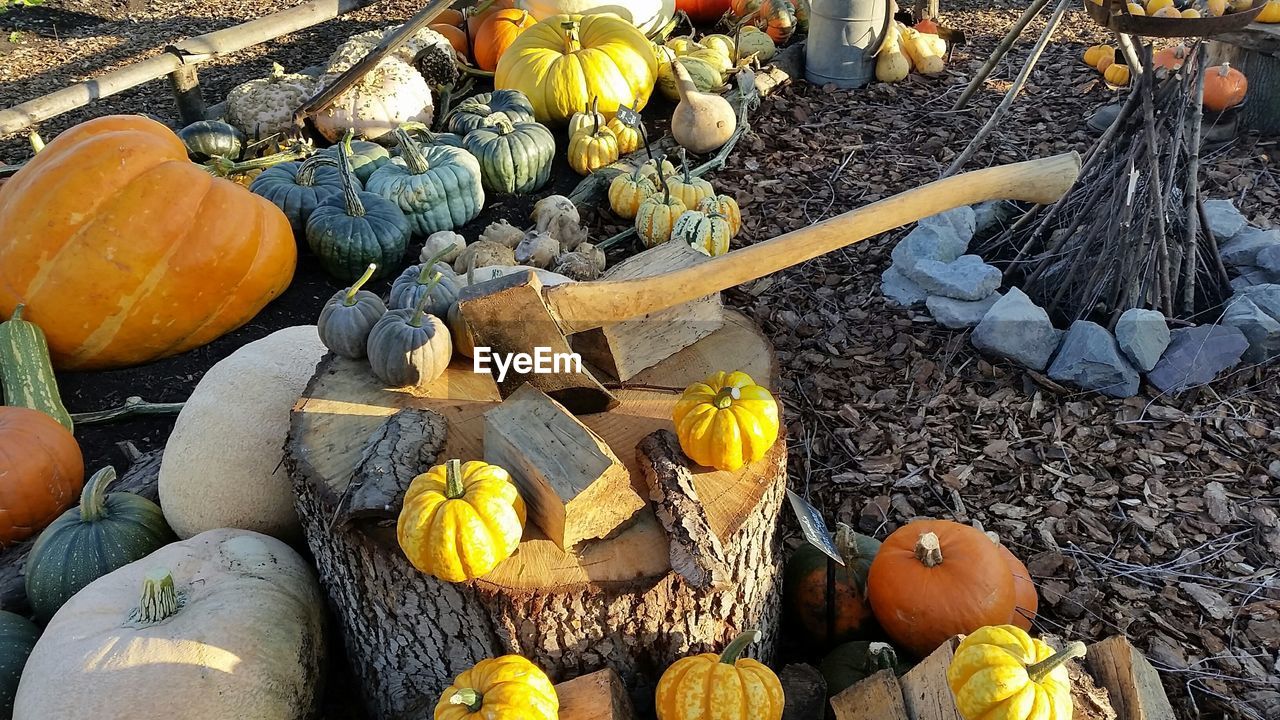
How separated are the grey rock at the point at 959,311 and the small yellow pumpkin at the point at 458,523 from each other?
2576 millimetres

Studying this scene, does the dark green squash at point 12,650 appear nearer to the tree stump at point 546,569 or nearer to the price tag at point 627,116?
the tree stump at point 546,569

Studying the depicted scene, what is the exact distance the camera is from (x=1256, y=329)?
142 inches

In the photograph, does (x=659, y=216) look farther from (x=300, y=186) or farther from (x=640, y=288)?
(x=640, y=288)

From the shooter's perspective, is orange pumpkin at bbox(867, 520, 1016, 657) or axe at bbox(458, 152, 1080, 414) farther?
orange pumpkin at bbox(867, 520, 1016, 657)

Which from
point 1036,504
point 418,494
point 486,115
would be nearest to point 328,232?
point 486,115

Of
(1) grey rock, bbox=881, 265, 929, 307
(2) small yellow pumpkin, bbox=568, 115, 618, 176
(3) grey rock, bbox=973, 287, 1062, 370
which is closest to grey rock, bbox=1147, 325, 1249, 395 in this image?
(3) grey rock, bbox=973, 287, 1062, 370

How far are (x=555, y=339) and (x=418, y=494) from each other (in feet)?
1.83

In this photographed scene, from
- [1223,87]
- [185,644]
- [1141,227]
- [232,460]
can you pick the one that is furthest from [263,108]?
[1223,87]

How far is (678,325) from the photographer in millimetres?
2775

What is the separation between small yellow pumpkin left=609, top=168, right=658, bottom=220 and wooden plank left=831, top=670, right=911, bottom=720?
10.2ft

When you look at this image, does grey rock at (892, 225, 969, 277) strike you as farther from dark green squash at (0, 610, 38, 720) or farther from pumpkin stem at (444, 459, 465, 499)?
dark green squash at (0, 610, 38, 720)

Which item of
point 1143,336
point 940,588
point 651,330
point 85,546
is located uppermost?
point 651,330

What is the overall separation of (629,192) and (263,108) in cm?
257

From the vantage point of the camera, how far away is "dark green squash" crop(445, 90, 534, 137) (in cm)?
540
